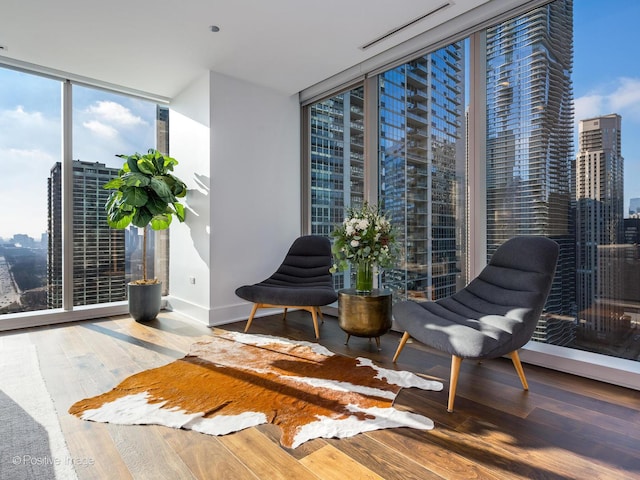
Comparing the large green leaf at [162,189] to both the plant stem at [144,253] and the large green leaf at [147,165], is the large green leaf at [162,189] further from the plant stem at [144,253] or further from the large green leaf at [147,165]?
the plant stem at [144,253]

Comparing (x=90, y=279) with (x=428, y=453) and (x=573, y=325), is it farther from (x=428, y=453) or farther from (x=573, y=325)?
(x=573, y=325)

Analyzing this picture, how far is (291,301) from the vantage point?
347 centimetres

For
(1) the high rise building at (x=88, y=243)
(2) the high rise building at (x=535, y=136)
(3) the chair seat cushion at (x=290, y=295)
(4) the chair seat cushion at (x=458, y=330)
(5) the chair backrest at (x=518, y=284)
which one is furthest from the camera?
(1) the high rise building at (x=88, y=243)

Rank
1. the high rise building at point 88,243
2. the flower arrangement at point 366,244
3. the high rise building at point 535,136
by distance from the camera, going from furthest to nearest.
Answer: the high rise building at point 88,243 → the flower arrangement at point 366,244 → the high rise building at point 535,136

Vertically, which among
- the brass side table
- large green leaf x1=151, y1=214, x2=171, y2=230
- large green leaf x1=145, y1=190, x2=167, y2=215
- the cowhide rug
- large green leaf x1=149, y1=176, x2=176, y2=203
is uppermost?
large green leaf x1=149, y1=176, x2=176, y2=203

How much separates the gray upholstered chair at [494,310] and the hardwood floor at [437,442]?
24 cm

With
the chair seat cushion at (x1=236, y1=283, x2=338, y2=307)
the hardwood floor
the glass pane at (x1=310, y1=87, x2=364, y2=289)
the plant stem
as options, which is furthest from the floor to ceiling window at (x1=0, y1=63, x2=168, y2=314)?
the glass pane at (x1=310, y1=87, x2=364, y2=289)

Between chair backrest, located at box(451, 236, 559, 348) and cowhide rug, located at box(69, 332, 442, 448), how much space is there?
683 mm

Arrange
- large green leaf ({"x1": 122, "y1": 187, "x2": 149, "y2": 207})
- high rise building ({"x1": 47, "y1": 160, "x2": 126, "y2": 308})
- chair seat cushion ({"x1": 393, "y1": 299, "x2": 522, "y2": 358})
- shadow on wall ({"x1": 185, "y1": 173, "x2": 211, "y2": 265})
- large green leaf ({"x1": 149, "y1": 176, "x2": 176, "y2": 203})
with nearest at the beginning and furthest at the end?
chair seat cushion ({"x1": 393, "y1": 299, "x2": 522, "y2": 358})
large green leaf ({"x1": 122, "y1": 187, "x2": 149, "y2": 207})
large green leaf ({"x1": 149, "y1": 176, "x2": 176, "y2": 203})
shadow on wall ({"x1": 185, "y1": 173, "x2": 211, "y2": 265})
high rise building ({"x1": 47, "y1": 160, "x2": 126, "y2": 308})

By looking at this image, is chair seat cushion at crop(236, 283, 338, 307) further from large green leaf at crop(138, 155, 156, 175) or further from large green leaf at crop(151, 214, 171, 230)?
large green leaf at crop(138, 155, 156, 175)

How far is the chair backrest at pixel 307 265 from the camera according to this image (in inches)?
159

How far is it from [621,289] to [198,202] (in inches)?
161

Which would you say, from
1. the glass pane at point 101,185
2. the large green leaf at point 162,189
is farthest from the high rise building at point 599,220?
the glass pane at point 101,185

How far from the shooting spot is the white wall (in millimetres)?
4082
